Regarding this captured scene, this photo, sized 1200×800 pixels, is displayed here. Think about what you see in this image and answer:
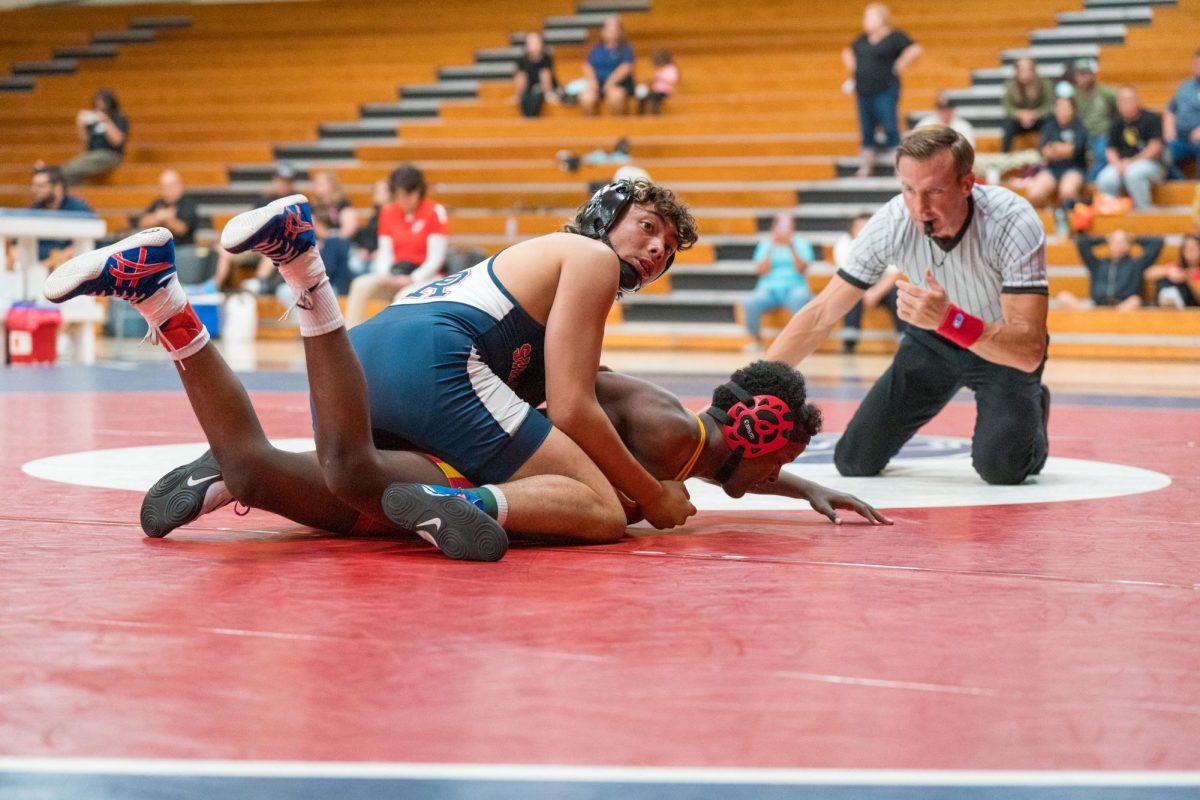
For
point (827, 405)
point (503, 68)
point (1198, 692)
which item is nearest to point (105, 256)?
point (1198, 692)

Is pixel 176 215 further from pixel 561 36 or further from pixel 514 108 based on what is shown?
pixel 561 36

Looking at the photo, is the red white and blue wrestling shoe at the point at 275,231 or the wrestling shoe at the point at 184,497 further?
the wrestling shoe at the point at 184,497

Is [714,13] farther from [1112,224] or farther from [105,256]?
[105,256]

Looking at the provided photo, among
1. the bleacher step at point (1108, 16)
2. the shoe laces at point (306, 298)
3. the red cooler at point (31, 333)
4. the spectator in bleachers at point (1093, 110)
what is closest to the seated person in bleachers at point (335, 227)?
the red cooler at point (31, 333)

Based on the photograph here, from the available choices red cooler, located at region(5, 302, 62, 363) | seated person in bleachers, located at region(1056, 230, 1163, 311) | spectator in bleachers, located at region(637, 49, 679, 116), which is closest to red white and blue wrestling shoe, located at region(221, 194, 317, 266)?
red cooler, located at region(5, 302, 62, 363)

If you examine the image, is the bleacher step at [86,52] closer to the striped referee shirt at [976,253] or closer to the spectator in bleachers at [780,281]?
the spectator in bleachers at [780,281]

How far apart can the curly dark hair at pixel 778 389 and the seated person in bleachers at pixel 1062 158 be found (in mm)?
9553

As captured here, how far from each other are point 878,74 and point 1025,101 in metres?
1.30

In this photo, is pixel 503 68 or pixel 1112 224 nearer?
pixel 1112 224

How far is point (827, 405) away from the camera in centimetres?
718

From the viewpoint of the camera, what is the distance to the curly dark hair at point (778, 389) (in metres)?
3.37

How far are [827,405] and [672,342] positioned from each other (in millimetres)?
5404

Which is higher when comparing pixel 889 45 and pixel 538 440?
pixel 889 45

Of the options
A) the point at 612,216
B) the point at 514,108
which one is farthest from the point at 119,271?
the point at 514,108
